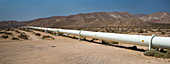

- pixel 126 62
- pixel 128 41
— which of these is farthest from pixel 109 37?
pixel 126 62

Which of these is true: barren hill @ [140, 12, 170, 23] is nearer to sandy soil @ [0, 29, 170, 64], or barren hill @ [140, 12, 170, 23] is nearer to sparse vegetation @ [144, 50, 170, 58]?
sparse vegetation @ [144, 50, 170, 58]

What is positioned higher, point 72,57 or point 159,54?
point 159,54

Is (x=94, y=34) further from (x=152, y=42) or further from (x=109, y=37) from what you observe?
A: (x=152, y=42)

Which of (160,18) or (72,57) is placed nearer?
(72,57)

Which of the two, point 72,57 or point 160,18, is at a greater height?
point 160,18

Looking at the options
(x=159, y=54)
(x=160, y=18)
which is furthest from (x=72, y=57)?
(x=160, y=18)

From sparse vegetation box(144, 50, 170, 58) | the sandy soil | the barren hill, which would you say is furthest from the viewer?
the barren hill

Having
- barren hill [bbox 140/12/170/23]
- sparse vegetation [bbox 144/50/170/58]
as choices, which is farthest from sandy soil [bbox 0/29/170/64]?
barren hill [bbox 140/12/170/23]

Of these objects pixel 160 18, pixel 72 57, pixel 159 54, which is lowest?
pixel 72 57

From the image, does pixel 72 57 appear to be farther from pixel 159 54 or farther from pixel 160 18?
pixel 160 18

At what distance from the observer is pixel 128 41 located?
8.70 metres

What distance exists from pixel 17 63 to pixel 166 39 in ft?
24.3

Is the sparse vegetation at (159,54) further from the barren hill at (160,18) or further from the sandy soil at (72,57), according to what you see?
the barren hill at (160,18)

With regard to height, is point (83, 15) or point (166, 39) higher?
point (83, 15)
